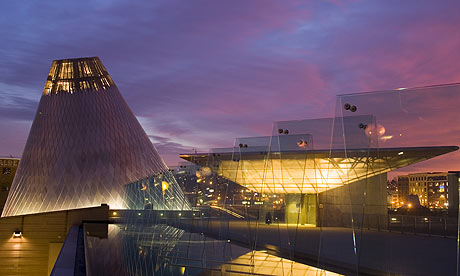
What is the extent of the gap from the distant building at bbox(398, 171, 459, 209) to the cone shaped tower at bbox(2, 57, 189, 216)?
28.5 metres

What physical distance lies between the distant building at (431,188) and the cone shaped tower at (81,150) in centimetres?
2852

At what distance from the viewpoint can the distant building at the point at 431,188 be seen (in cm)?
607

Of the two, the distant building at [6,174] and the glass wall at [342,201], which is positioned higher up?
the distant building at [6,174]

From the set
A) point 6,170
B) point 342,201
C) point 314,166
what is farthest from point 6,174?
point 342,201

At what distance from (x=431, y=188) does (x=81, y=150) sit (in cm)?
3555

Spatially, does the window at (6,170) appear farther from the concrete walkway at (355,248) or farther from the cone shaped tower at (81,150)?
the concrete walkway at (355,248)

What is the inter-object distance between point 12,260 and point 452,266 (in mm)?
22229

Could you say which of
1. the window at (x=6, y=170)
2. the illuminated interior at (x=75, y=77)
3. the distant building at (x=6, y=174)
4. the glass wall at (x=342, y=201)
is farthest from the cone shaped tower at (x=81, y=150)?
the glass wall at (x=342, y=201)

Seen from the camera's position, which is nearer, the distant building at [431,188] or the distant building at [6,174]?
the distant building at [431,188]

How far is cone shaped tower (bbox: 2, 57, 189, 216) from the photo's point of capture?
1455 inches

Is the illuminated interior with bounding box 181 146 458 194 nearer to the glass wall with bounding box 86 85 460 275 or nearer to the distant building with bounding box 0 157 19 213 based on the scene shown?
the glass wall with bounding box 86 85 460 275

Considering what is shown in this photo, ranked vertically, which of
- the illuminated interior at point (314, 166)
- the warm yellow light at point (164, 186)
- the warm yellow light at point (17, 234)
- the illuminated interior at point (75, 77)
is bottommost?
the warm yellow light at point (17, 234)

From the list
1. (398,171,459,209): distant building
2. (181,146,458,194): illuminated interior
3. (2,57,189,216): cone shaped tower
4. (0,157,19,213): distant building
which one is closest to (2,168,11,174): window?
(0,157,19,213): distant building

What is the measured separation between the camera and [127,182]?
128 ft
